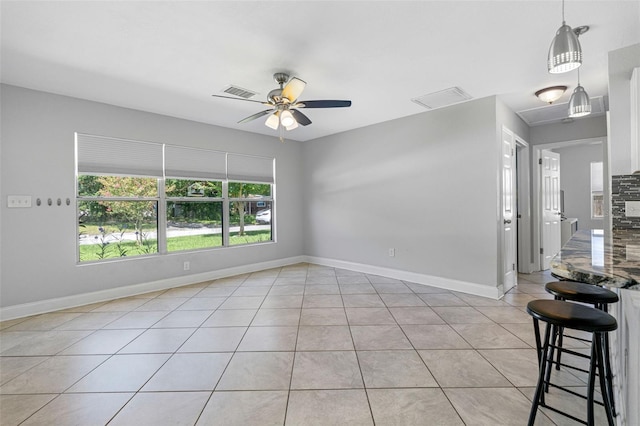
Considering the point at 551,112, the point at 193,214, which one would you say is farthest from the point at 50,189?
the point at 551,112

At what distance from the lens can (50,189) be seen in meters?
3.40

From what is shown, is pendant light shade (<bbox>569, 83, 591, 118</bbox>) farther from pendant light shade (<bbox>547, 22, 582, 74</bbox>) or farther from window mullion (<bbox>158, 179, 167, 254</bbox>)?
window mullion (<bbox>158, 179, 167, 254</bbox>)

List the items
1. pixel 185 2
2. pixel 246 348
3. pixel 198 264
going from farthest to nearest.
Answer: pixel 198 264, pixel 246 348, pixel 185 2

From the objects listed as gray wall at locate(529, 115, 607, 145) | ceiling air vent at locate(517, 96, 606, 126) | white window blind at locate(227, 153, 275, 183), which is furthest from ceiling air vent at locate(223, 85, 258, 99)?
gray wall at locate(529, 115, 607, 145)

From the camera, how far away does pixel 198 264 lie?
4613mm

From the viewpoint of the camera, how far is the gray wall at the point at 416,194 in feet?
12.1

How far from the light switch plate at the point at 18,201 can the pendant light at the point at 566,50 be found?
16.3 feet

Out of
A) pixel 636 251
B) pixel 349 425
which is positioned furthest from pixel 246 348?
pixel 636 251

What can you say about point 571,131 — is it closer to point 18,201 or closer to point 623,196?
point 623,196

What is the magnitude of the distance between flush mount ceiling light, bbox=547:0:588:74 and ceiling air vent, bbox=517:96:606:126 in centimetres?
310

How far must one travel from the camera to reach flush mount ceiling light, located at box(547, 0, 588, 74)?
4.71 ft

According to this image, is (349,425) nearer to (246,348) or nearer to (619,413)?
(246,348)

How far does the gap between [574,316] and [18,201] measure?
5.02 metres

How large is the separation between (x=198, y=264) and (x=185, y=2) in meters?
3.68
